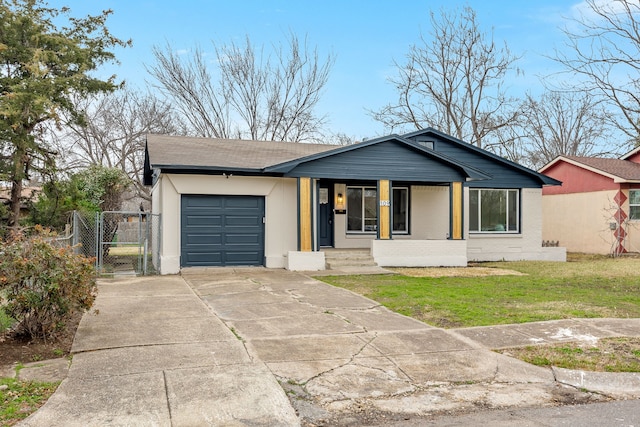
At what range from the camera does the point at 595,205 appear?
69.9 feet

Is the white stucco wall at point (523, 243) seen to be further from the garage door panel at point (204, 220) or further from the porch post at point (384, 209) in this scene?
the garage door panel at point (204, 220)

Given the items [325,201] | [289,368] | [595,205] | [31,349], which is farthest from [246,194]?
[595,205]

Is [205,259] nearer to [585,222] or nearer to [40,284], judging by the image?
[40,284]

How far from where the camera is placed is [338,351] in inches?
231

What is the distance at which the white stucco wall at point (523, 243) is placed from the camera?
1823 cm

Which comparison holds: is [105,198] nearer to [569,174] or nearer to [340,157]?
[340,157]

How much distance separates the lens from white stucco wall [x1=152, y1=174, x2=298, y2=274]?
45.6 feet

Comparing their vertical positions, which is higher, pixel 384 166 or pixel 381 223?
pixel 384 166

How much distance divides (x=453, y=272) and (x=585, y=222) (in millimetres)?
10872

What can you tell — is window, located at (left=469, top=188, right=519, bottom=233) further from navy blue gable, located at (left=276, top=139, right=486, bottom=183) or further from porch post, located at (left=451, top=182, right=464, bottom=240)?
navy blue gable, located at (left=276, top=139, right=486, bottom=183)

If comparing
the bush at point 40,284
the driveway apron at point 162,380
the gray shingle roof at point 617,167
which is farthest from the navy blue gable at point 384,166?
the bush at point 40,284

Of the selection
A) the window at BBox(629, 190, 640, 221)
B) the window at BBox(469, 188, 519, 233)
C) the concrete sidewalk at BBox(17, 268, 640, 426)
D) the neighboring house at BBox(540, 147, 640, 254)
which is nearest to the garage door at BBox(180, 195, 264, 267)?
the concrete sidewalk at BBox(17, 268, 640, 426)

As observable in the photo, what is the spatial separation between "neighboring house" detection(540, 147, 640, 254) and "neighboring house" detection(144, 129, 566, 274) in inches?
178

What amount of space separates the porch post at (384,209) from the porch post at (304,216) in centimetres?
218
